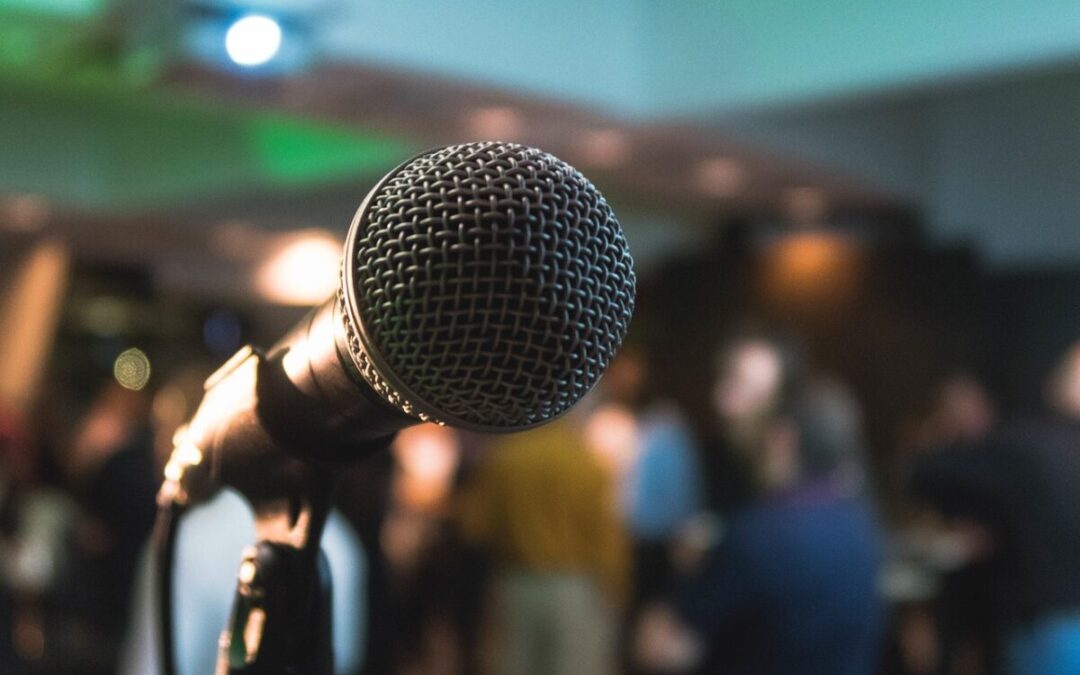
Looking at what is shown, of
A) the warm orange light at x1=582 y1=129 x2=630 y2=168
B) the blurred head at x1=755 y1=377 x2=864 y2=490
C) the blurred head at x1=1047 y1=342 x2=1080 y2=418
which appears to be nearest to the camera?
the blurred head at x1=755 y1=377 x2=864 y2=490

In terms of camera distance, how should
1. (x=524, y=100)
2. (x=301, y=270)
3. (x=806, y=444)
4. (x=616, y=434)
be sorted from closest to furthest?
(x=806, y=444) → (x=524, y=100) → (x=616, y=434) → (x=301, y=270)

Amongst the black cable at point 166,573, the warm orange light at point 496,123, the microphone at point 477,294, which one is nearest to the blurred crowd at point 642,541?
the black cable at point 166,573

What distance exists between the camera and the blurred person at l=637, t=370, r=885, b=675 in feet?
8.13

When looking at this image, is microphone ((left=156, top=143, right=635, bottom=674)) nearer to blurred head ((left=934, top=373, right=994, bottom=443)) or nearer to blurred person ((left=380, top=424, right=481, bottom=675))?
blurred person ((left=380, top=424, right=481, bottom=675))

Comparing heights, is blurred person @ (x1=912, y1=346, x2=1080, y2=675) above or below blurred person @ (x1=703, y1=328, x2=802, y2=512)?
below

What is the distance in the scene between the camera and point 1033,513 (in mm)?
4027

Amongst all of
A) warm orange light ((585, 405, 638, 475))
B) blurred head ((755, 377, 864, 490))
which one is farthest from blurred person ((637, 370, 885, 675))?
warm orange light ((585, 405, 638, 475))

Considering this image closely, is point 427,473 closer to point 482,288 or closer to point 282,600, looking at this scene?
point 282,600

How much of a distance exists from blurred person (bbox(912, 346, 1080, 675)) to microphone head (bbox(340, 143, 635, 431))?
306 cm

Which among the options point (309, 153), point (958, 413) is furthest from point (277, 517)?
point (309, 153)

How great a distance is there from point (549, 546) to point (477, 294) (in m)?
4.24

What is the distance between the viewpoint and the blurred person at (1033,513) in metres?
3.57

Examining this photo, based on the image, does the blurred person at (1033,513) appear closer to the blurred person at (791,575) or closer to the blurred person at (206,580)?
the blurred person at (791,575)

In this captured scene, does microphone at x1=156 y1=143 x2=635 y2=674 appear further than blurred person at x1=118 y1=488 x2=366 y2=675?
No
